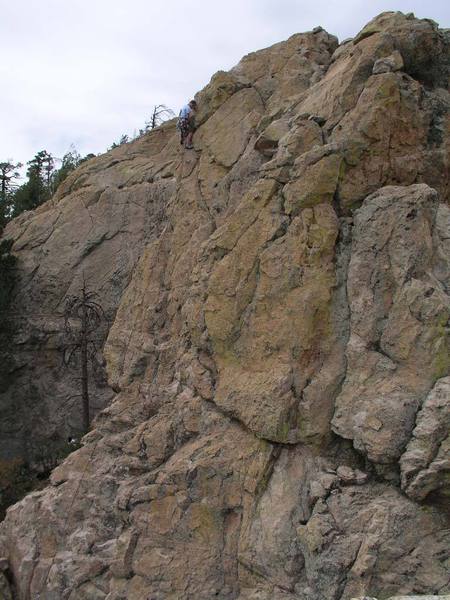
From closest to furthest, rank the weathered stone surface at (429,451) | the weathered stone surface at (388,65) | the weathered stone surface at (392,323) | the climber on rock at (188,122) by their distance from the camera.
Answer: the weathered stone surface at (429,451) < the weathered stone surface at (392,323) < the weathered stone surface at (388,65) < the climber on rock at (188,122)

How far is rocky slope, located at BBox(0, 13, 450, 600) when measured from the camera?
7.47 meters

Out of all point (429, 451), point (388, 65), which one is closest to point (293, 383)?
point (429, 451)

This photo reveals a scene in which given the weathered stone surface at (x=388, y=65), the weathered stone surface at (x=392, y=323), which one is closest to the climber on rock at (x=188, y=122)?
the weathered stone surface at (x=388, y=65)

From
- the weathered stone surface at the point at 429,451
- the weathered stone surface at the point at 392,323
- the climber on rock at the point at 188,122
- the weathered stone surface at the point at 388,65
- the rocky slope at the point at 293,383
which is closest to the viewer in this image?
the weathered stone surface at the point at 429,451

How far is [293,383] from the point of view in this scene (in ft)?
28.2

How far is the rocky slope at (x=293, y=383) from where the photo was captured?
7.47 m

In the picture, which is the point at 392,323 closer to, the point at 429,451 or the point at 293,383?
the point at 293,383

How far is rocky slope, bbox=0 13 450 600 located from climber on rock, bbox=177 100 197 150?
1.54m

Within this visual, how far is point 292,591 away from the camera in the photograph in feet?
25.4

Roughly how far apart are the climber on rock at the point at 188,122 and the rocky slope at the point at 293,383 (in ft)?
5.04

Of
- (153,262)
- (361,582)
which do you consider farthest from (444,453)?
(153,262)

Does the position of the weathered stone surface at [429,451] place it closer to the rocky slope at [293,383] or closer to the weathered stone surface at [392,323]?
the rocky slope at [293,383]

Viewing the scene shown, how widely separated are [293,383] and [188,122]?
25.0 ft

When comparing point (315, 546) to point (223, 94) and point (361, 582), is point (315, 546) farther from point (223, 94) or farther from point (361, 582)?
point (223, 94)
